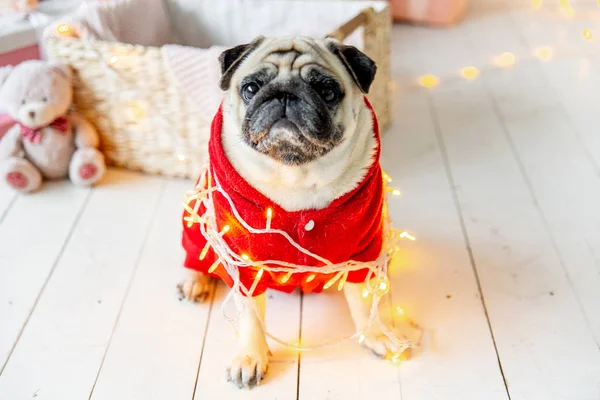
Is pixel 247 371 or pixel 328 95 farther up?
pixel 328 95

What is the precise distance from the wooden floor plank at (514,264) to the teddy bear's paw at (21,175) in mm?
1216

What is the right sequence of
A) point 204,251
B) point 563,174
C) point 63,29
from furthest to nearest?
point 563,174
point 63,29
point 204,251

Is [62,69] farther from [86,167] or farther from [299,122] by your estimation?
[299,122]

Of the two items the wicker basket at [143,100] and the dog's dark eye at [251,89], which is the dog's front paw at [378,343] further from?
the wicker basket at [143,100]

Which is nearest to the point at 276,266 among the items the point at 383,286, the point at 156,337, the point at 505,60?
the point at 383,286

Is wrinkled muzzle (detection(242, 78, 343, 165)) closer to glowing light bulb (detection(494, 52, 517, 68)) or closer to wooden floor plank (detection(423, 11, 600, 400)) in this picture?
wooden floor plank (detection(423, 11, 600, 400))

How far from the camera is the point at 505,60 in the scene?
101 inches

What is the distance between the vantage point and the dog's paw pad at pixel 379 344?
1323 millimetres

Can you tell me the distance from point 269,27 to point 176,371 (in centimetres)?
121

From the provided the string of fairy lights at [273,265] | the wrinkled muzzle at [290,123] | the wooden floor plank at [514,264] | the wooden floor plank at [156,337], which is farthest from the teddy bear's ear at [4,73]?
the wooden floor plank at [514,264]

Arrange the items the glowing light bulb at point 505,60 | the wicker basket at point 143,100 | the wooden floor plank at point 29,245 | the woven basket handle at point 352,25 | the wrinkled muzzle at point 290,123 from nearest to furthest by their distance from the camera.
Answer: the wrinkled muzzle at point 290,123 → the wooden floor plank at point 29,245 → the woven basket handle at point 352,25 → the wicker basket at point 143,100 → the glowing light bulb at point 505,60

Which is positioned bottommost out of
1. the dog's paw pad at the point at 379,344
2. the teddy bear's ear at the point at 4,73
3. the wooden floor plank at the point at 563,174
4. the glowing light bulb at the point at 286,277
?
the wooden floor plank at the point at 563,174

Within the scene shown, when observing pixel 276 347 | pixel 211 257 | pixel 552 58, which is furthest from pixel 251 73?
pixel 552 58

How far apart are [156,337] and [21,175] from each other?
2.39ft
